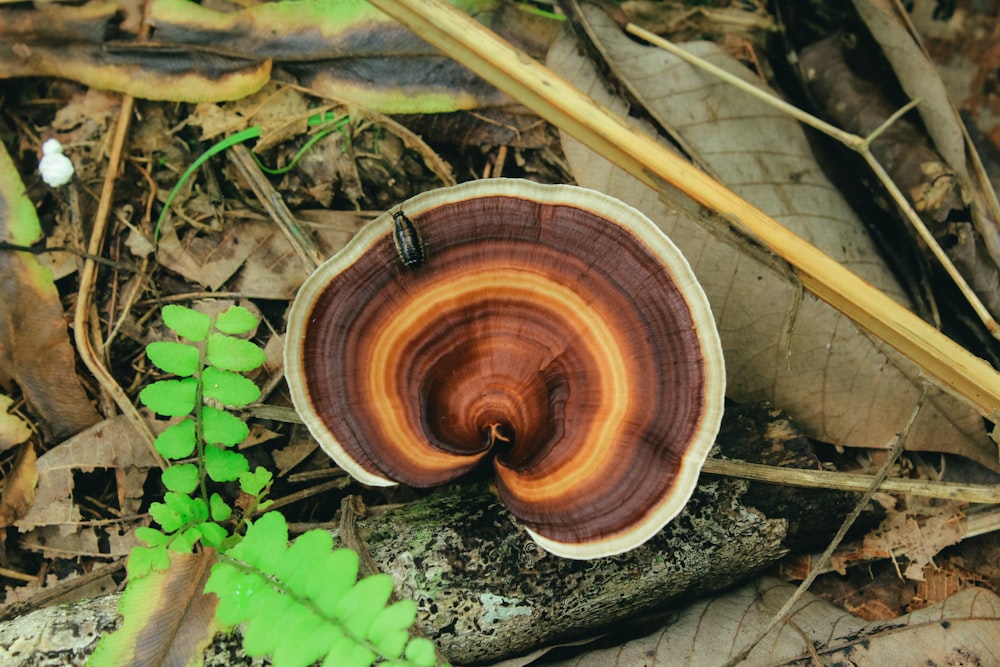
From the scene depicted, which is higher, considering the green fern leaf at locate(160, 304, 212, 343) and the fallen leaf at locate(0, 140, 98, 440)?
the fallen leaf at locate(0, 140, 98, 440)

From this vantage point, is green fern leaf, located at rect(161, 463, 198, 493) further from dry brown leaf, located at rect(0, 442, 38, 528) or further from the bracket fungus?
dry brown leaf, located at rect(0, 442, 38, 528)

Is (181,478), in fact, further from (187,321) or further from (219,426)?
(187,321)

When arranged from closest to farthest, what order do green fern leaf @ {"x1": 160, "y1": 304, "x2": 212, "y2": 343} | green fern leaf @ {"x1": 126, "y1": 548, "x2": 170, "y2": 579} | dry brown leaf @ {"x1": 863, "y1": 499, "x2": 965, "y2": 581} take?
green fern leaf @ {"x1": 126, "y1": 548, "x2": 170, "y2": 579} → green fern leaf @ {"x1": 160, "y1": 304, "x2": 212, "y2": 343} → dry brown leaf @ {"x1": 863, "y1": 499, "x2": 965, "y2": 581}

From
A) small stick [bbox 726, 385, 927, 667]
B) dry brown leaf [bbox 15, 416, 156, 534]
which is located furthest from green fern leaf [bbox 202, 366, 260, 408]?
small stick [bbox 726, 385, 927, 667]

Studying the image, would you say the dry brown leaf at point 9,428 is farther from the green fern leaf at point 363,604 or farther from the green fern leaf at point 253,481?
the green fern leaf at point 363,604

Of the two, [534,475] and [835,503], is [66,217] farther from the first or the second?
[835,503]
